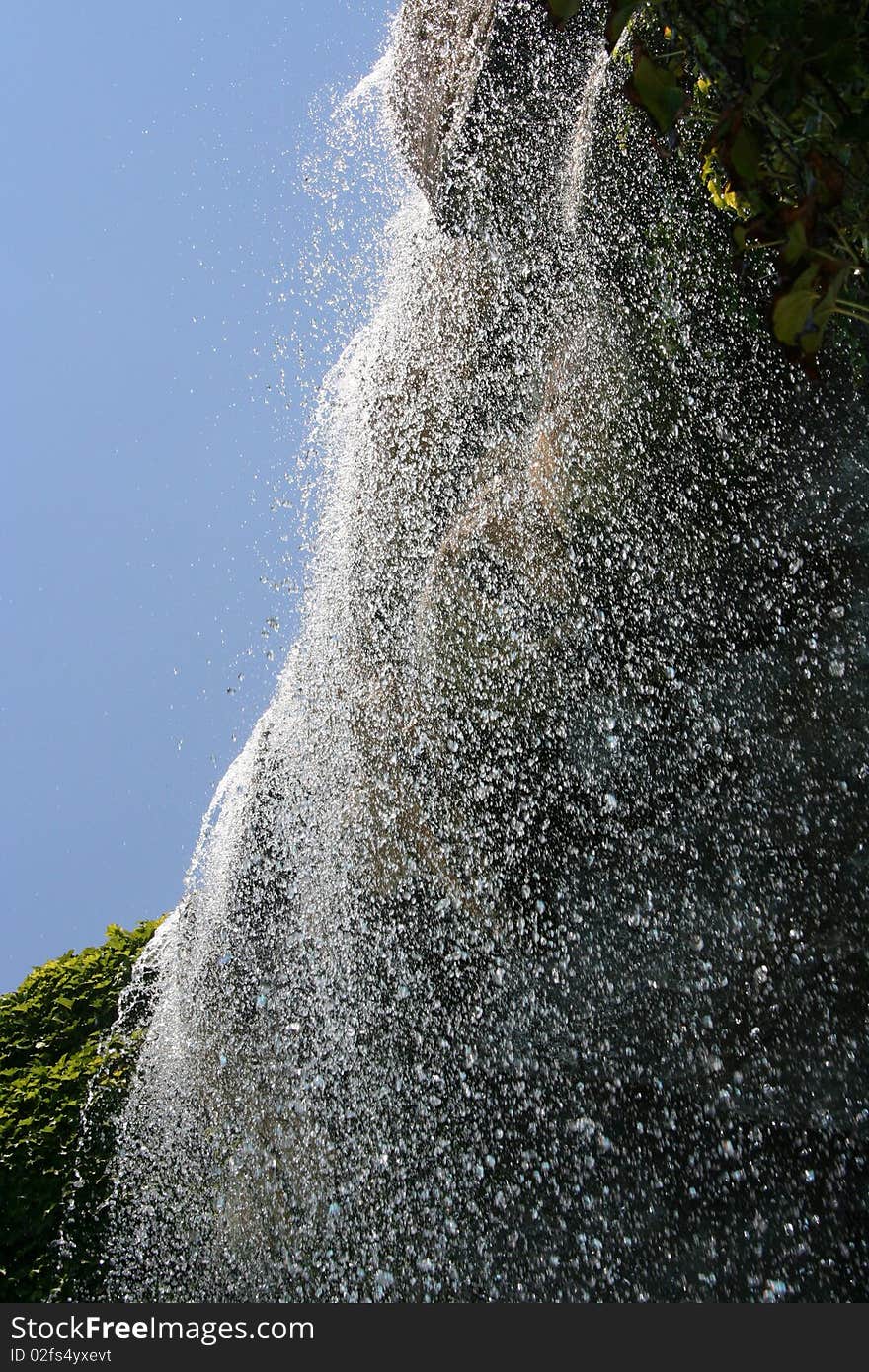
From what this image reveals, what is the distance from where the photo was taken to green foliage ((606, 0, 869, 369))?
2018 millimetres

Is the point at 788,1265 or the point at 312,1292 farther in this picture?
the point at 312,1292

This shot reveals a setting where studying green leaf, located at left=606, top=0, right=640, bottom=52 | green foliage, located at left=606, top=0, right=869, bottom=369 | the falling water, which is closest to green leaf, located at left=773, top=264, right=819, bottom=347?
green foliage, located at left=606, top=0, right=869, bottom=369

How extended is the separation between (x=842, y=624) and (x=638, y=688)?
0.60 metres

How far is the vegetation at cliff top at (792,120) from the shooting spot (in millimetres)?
2012

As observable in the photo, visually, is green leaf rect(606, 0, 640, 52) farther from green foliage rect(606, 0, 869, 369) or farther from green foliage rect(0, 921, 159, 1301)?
green foliage rect(0, 921, 159, 1301)

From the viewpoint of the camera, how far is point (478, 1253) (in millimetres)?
3500

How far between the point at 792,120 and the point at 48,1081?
4841mm

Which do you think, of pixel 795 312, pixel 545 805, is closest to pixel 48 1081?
pixel 545 805

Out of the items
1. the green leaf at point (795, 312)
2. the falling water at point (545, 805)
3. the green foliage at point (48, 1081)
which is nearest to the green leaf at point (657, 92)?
the green leaf at point (795, 312)

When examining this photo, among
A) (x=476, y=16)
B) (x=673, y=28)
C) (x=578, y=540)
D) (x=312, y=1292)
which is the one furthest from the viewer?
(x=476, y=16)

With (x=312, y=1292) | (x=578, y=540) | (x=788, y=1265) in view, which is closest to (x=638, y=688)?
(x=578, y=540)

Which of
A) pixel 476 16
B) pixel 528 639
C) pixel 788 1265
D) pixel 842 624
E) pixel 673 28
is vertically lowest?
pixel 788 1265

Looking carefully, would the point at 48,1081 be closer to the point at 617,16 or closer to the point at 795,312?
the point at 795,312

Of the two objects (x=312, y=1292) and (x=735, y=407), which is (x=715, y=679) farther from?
(x=312, y=1292)
